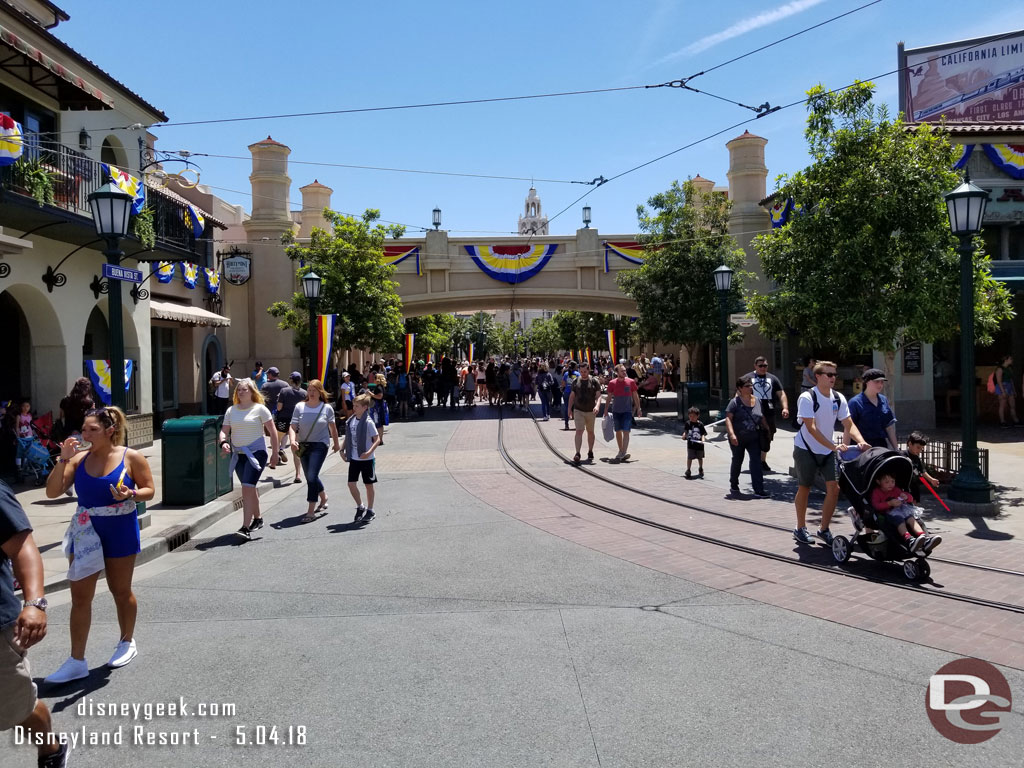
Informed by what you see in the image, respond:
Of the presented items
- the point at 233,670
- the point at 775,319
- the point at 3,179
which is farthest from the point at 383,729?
the point at 3,179

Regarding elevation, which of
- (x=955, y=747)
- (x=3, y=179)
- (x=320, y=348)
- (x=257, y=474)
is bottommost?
(x=955, y=747)

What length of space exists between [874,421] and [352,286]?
17997 mm

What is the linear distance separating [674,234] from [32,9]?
1606cm

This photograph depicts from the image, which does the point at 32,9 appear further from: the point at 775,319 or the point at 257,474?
the point at 775,319

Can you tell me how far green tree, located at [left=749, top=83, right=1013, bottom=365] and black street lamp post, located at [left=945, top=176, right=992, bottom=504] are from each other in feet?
3.06

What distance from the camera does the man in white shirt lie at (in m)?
7.16

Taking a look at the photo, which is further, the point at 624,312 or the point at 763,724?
the point at 624,312

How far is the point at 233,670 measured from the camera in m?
4.55

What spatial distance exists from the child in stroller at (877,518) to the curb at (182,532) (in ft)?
19.8

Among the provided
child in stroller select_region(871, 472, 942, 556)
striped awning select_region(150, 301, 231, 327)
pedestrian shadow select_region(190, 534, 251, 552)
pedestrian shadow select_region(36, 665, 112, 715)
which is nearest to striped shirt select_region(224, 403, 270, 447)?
pedestrian shadow select_region(190, 534, 251, 552)

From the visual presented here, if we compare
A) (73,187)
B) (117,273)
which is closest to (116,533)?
(117,273)

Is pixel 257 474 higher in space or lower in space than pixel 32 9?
lower

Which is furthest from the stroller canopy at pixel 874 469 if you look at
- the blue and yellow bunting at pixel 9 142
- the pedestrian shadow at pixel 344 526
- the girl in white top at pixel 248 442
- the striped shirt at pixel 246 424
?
the blue and yellow bunting at pixel 9 142

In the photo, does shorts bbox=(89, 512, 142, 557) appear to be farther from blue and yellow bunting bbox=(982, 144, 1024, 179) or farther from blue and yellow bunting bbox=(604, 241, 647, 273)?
blue and yellow bunting bbox=(604, 241, 647, 273)
